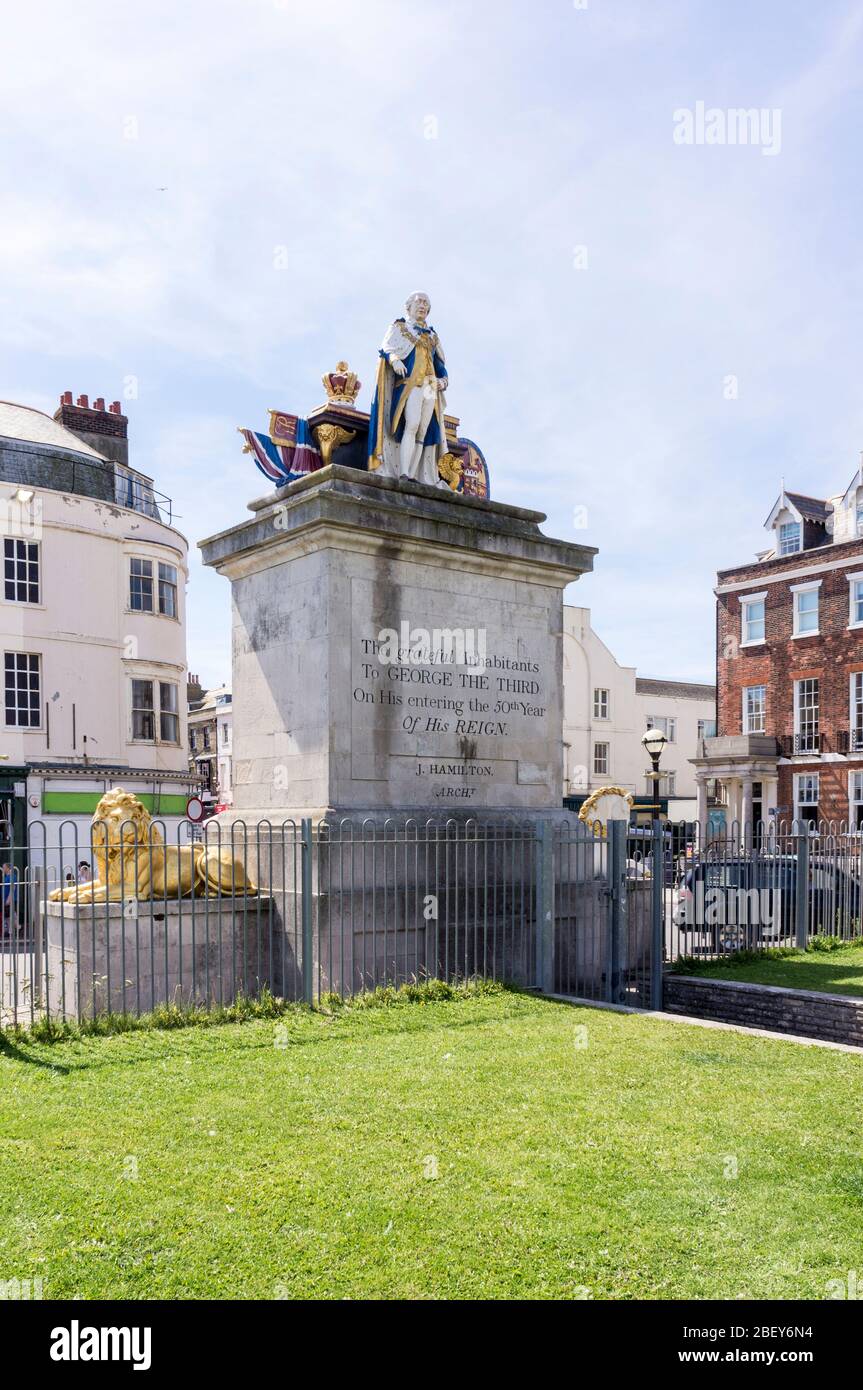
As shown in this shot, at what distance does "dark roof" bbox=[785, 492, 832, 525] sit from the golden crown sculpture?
33598 mm

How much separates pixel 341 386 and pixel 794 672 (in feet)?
106

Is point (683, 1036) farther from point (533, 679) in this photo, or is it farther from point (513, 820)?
point (533, 679)

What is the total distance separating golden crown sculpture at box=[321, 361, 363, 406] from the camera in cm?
1268

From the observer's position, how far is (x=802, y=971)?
12.6m

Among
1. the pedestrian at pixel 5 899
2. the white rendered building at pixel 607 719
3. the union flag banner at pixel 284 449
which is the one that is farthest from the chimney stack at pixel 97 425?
the union flag banner at pixel 284 449

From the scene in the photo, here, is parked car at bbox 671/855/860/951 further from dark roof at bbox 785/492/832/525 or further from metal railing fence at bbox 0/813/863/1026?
dark roof at bbox 785/492/832/525

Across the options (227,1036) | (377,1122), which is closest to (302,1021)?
(227,1036)

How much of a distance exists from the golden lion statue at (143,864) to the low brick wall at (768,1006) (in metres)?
4.80

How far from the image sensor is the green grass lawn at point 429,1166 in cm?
422

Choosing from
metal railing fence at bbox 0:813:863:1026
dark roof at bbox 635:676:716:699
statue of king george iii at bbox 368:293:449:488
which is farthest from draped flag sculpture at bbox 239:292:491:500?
dark roof at bbox 635:676:716:699

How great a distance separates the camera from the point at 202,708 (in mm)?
73062

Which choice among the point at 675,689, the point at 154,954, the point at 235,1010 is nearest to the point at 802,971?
the point at 235,1010

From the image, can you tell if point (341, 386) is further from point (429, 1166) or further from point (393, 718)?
point (429, 1166)

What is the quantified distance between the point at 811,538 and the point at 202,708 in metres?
44.1
